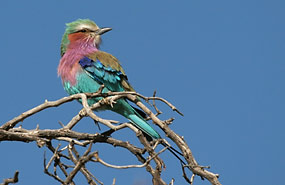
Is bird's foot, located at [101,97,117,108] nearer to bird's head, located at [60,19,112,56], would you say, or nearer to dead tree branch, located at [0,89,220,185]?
dead tree branch, located at [0,89,220,185]

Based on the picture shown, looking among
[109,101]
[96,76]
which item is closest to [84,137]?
[109,101]

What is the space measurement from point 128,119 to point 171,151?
5.11 feet

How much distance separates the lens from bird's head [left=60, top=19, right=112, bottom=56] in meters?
6.87

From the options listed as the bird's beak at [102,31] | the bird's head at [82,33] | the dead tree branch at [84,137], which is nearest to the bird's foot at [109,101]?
the dead tree branch at [84,137]

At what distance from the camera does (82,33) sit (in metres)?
6.97

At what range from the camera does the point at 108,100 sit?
434cm

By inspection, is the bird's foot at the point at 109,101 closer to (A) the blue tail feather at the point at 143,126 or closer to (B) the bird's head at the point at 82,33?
(A) the blue tail feather at the point at 143,126

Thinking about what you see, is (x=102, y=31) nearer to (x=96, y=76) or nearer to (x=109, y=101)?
(x=96, y=76)

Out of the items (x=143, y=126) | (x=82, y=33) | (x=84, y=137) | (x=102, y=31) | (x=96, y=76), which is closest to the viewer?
(x=84, y=137)

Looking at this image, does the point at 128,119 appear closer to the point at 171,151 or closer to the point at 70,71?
the point at 70,71

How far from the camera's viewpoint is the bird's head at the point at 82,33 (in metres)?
6.87

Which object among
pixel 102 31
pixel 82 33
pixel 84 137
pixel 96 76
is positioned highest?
pixel 102 31

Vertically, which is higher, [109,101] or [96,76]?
[96,76]

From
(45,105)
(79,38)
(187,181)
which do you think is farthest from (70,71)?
(187,181)
